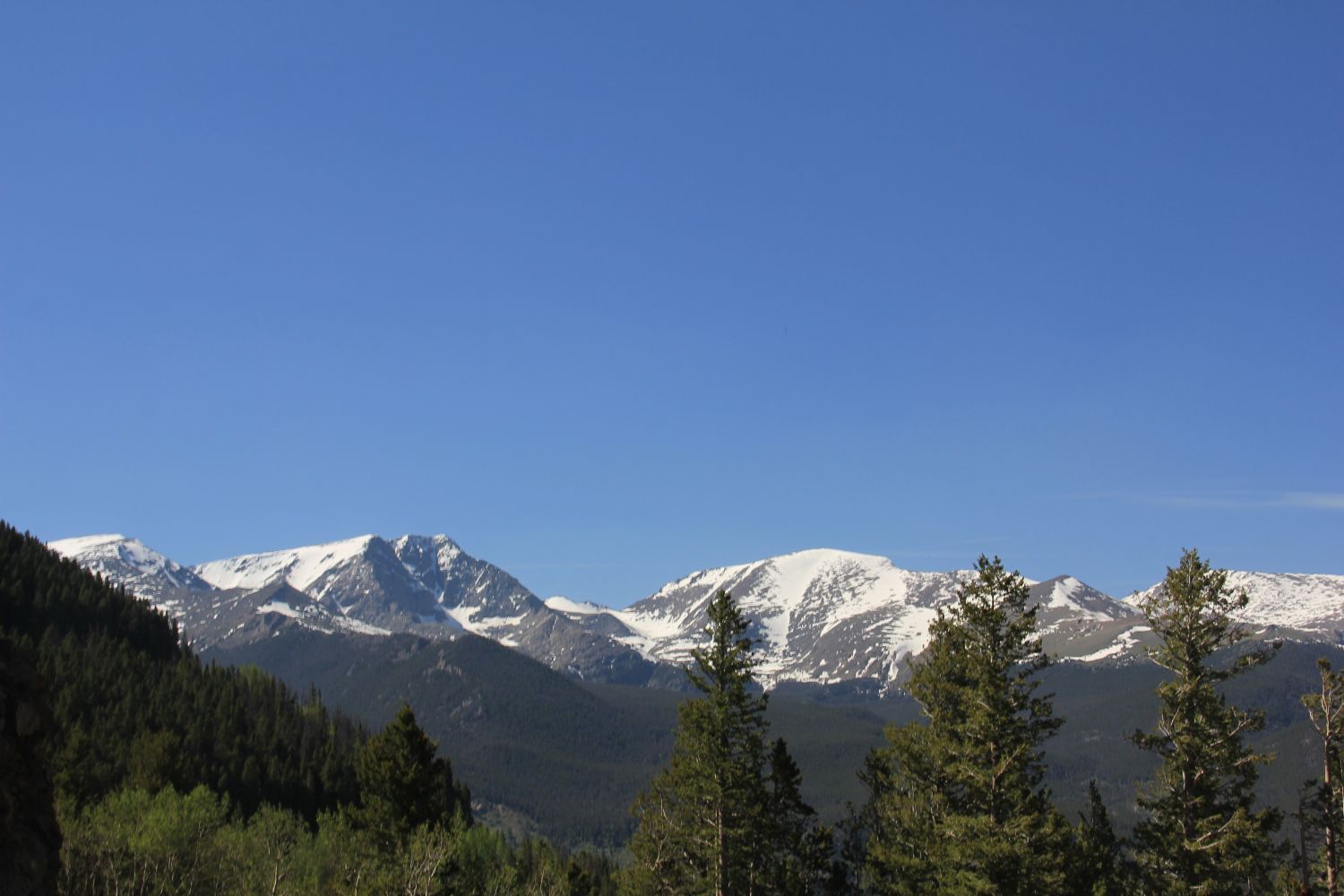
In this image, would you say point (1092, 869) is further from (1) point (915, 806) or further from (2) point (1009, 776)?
(2) point (1009, 776)

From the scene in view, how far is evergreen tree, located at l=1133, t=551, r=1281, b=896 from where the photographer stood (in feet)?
142

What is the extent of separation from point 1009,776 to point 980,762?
1259 mm

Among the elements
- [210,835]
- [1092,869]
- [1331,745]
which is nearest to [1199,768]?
[1331,745]

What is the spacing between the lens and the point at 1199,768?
145ft

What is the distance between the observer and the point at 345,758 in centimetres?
19462

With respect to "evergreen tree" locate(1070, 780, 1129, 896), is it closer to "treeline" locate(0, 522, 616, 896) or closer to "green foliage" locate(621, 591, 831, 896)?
"green foliage" locate(621, 591, 831, 896)

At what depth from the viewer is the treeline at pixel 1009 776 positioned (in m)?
42.9

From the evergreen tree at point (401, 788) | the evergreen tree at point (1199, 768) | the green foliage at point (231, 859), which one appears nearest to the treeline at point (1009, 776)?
the evergreen tree at point (1199, 768)

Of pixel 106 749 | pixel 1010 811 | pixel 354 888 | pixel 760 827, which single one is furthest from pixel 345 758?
pixel 1010 811

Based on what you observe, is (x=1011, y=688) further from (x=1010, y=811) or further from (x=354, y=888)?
(x=354, y=888)

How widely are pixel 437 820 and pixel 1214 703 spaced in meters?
39.1

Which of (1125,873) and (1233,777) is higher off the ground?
(1233,777)

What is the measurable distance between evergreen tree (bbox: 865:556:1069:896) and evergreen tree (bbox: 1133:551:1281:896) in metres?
4.47

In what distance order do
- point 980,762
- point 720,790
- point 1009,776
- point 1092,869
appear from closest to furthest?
1. point 1009,776
2. point 980,762
3. point 1092,869
4. point 720,790
